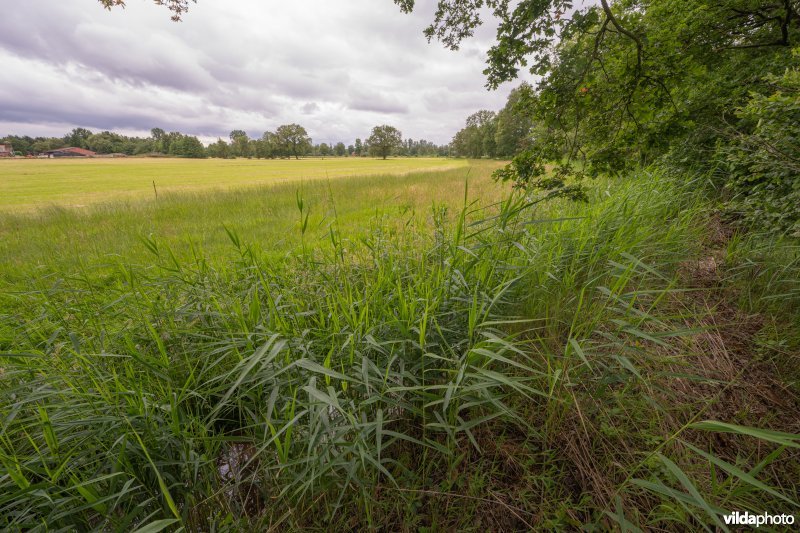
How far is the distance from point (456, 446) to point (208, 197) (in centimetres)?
1510

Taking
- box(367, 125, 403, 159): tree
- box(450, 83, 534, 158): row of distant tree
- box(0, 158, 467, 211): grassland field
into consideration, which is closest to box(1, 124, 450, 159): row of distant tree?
box(367, 125, 403, 159): tree

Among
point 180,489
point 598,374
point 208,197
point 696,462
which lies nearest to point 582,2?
point 598,374

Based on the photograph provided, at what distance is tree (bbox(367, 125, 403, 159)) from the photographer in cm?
8516

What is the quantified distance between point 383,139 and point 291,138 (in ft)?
95.4

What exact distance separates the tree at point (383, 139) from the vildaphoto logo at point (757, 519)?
92.6 m

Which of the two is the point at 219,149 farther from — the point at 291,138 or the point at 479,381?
the point at 479,381

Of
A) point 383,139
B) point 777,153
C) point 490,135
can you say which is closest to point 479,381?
point 777,153

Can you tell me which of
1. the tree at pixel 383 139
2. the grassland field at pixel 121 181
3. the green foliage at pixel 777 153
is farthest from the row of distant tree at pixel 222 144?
the green foliage at pixel 777 153

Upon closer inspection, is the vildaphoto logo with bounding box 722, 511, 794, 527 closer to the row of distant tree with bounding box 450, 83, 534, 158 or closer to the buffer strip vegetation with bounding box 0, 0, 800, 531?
the buffer strip vegetation with bounding box 0, 0, 800, 531

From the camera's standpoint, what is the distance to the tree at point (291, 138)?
8875cm

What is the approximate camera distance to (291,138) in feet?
294

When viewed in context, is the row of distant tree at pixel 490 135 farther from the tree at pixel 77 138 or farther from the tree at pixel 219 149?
the tree at pixel 77 138

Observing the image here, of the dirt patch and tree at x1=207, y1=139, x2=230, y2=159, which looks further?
tree at x1=207, y1=139, x2=230, y2=159

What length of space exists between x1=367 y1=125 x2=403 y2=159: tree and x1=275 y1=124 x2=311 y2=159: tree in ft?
71.4
